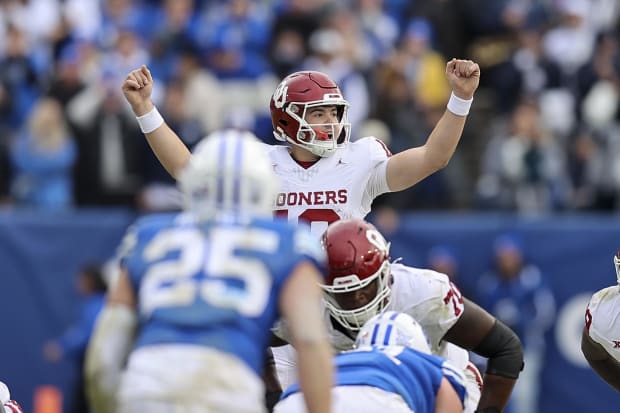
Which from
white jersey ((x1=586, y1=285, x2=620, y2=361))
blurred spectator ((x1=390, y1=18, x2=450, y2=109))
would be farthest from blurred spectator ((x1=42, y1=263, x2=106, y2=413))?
white jersey ((x1=586, y1=285, x2=620, y2=361))

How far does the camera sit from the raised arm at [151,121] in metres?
6.51

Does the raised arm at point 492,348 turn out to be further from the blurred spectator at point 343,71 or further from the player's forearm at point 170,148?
the blurred spectator at point 343,71

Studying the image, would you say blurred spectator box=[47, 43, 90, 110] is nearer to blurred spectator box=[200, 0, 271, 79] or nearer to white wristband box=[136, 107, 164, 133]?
blurred spectator box=[200, 0, 271, 79]

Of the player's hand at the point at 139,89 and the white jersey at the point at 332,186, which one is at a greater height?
the player's hand at the point at 139,89

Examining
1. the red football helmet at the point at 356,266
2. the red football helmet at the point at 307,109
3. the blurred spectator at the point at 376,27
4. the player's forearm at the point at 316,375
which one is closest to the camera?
the player's forearm at the point at 316,375

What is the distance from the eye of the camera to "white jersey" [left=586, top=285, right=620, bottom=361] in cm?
643

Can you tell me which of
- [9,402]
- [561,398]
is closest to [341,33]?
[561,398]

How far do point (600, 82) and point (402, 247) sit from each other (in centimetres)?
302

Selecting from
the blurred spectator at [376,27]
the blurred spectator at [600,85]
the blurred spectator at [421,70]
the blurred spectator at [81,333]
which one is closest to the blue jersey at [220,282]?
the blurred spectator at [81,333]

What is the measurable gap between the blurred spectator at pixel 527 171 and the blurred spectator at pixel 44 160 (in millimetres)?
4336

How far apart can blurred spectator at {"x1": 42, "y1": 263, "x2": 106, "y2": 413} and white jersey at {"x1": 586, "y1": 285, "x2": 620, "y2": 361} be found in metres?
6.62

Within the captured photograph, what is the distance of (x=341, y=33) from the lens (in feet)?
49.8

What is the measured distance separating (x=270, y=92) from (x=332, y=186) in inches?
320

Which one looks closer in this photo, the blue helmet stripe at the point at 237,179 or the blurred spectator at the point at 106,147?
the blue helmet stripe at the point at 237,179
